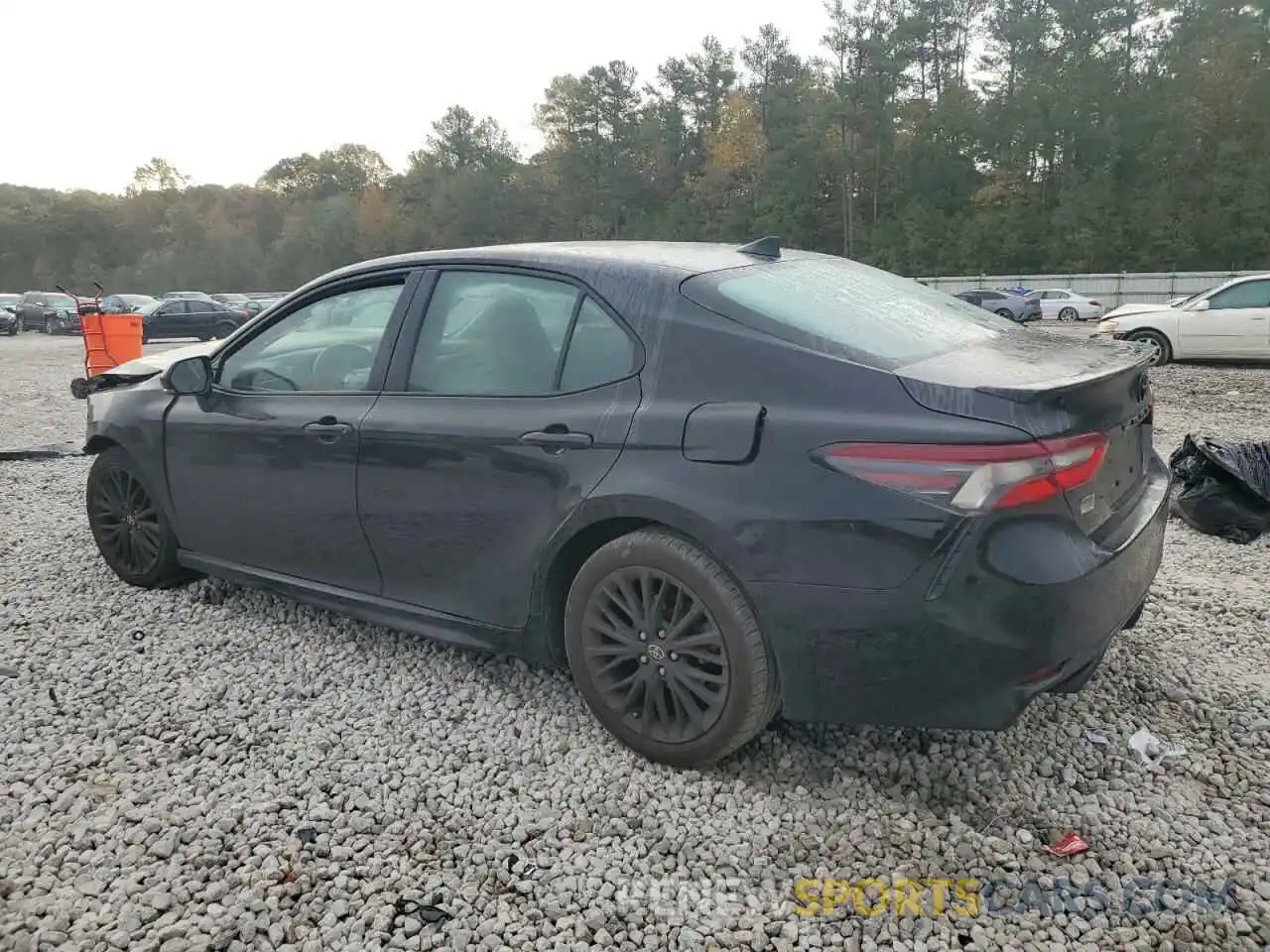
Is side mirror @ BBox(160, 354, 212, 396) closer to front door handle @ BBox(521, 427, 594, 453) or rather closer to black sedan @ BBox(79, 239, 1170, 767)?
black sedan @ BBox(79, 239, 1170, 767)

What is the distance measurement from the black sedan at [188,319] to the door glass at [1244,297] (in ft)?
89.4

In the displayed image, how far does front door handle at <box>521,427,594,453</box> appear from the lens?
2705mm

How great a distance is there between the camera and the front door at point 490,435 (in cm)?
275

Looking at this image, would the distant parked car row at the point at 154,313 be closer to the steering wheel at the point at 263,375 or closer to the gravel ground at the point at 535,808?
the steering wheel at the point at 263,375

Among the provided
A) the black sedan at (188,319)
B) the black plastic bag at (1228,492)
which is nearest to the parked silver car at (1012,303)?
the black sedan at (188,319)

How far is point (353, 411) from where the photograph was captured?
10.7 feet

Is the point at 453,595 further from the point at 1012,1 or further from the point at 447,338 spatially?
the point at 1012,1

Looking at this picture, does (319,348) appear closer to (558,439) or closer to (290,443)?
(290,443)

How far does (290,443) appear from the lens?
3.41 m

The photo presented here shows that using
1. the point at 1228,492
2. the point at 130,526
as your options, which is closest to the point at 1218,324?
the point at 1228,492

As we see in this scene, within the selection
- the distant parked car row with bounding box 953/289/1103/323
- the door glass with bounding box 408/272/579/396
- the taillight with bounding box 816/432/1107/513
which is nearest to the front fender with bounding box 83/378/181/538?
the door glass with bounding box 408/272/579/396

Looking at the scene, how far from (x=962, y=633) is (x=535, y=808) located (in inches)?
49.9

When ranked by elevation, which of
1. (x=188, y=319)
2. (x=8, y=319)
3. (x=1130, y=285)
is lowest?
(x=188, y=319)

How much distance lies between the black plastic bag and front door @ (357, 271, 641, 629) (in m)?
3.90
